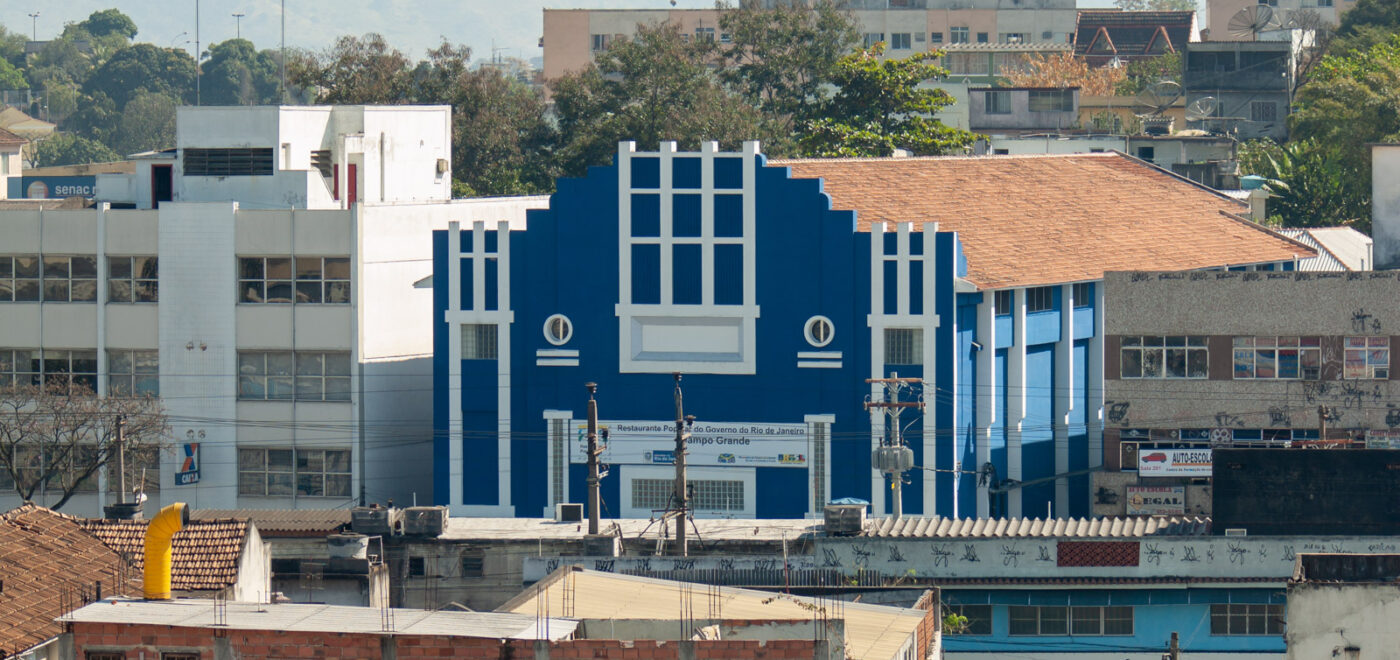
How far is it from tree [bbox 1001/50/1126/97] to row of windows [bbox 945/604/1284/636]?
96.3m

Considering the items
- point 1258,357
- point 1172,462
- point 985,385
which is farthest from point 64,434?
point 1258,357

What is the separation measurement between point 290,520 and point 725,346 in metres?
12.7

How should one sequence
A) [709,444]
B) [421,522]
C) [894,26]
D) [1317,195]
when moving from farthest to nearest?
[894,26] < [1317,195] < [709,444] < [421,522]

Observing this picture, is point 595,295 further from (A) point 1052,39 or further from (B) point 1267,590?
(A) point 1052,39

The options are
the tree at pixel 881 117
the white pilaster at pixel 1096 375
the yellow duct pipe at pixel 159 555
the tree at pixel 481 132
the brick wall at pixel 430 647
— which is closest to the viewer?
the brick wall at pixel 430 647

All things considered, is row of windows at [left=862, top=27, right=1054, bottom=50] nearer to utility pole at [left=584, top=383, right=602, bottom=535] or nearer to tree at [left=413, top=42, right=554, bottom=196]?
tree at [left=413, top=42, right=554, bottom=196]

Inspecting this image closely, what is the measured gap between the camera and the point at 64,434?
71.3 metres

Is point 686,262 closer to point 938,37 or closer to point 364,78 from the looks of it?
point 364,78

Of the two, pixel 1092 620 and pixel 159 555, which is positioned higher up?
pixel 159 555

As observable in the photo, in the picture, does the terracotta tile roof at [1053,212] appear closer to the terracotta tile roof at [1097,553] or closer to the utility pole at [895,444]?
the utility pole at [895,444]

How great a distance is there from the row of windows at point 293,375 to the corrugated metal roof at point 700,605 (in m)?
23.0

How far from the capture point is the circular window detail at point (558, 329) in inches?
2670

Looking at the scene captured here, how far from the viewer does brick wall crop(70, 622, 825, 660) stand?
38.8 meters

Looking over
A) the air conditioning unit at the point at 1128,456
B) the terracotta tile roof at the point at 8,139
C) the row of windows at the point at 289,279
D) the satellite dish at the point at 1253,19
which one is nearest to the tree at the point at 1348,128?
the satellite dish at the point at 1253,19
